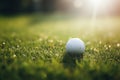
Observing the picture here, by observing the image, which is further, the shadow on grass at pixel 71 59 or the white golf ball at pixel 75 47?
the white golf ball at pixel 75 47

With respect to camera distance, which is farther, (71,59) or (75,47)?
(75,47)

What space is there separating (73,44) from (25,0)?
665 inches

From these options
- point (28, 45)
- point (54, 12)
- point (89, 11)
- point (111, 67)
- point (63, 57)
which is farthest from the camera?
point (54, 12)

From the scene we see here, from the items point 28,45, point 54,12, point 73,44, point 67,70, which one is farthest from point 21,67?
point 54,12

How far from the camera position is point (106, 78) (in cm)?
455

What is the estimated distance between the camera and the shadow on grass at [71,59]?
16.4ft

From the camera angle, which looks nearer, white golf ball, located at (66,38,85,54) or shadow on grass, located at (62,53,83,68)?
shadow on grass, located at (62,53,83,68)

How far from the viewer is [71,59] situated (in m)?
5.35

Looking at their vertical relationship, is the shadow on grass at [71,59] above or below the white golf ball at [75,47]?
below

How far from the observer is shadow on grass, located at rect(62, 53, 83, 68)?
5.01 metres

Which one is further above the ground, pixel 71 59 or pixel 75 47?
pixel 75 47

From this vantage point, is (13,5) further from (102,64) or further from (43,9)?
(102,64)

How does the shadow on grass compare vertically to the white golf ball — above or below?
below

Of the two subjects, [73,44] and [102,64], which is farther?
[73,44]
